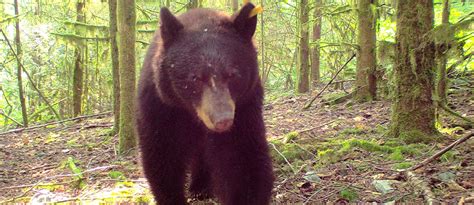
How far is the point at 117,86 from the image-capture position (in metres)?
7.38

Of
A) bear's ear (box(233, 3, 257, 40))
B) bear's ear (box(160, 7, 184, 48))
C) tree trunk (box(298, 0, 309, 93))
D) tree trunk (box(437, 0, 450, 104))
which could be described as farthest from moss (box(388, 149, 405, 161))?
tree trunk (box(298, 0, 309, 93))

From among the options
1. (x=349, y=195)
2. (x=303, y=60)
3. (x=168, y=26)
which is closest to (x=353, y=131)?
(x=349, y=195)

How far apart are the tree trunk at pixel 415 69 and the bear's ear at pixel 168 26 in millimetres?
2448

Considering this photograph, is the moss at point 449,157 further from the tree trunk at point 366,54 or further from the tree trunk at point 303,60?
the tree trunk at point 303,60

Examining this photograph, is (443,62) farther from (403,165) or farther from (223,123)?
(223,123)

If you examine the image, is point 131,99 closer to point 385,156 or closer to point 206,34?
point 206,34

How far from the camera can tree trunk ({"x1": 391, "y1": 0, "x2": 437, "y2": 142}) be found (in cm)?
404

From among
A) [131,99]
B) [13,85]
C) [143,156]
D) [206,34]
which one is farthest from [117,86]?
[13,85]

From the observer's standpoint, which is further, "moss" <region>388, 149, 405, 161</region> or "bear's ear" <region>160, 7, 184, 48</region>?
"moss" <region>388, 149, 405, 161</region>

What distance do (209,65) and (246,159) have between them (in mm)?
867

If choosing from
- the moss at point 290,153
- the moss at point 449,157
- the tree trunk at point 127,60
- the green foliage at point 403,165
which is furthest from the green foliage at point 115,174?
the moss at point 449,157

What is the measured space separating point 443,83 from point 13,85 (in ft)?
58.3

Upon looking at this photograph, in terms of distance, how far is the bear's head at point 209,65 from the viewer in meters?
2.72

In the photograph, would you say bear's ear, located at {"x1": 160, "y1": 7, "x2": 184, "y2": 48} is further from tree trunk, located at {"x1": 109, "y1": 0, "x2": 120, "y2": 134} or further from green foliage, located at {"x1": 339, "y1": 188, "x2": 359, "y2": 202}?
tree trunk, located at {"x1": 109, "y1": 0, "x2": 120, "y2": 134}
